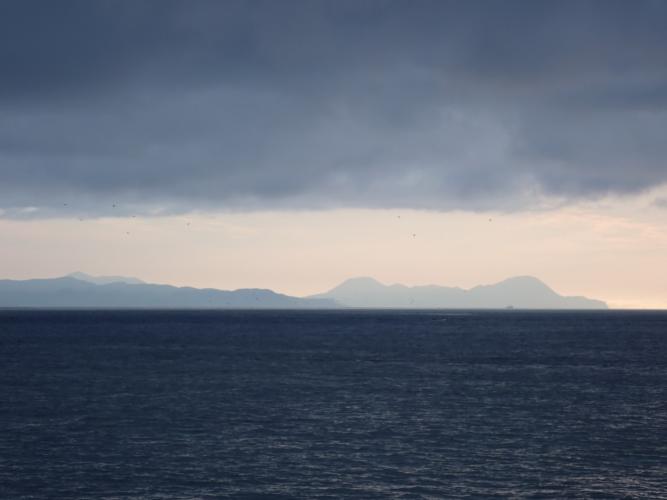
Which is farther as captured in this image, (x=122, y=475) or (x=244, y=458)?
(x=244, y=458)

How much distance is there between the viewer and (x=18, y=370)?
116500 millimetres

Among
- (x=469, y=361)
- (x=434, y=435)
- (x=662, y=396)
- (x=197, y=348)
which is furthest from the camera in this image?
(x=197, y=348)

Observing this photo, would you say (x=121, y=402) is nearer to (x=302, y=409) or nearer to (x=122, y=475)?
(x=302, y=409)

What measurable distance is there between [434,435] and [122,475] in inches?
1072

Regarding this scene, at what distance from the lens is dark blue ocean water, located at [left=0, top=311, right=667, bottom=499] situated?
1987 inches

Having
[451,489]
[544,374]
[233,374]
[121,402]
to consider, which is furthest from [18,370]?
[451,489]

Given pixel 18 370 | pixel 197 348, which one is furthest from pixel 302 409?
pixel 197 348

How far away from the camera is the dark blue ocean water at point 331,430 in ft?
166

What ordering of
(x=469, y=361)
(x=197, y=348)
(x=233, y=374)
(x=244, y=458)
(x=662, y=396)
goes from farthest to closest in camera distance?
(x=197, y=348)
(x=469, y=361)
(x=233, y=374)
(x=662, y=396)
(x=244, y=458)

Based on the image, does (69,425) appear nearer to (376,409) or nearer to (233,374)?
(376,409)

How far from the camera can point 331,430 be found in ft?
221

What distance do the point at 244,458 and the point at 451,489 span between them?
1637cm

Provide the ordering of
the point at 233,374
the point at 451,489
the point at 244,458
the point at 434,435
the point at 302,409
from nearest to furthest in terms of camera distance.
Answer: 1. the point at 451,489
2. the point at 244,458
3. the point at 434,435
4. the point at 302,409
5. the point at 233,374

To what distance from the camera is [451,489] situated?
4934cm
